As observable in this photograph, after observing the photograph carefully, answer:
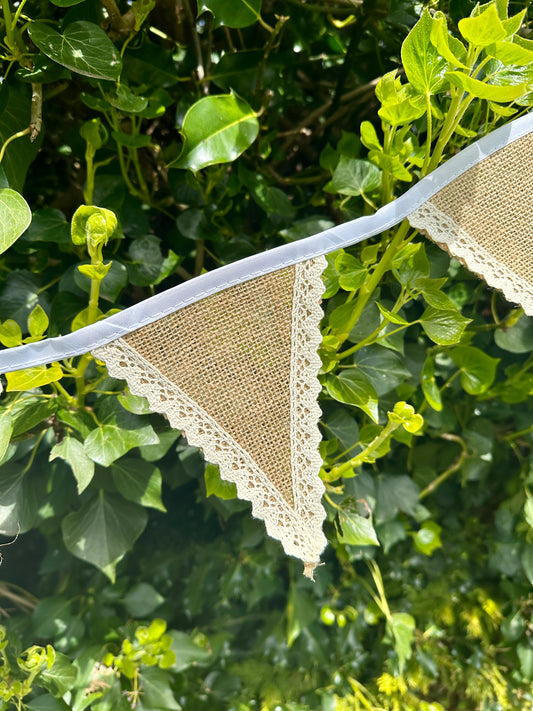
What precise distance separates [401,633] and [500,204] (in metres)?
0.67

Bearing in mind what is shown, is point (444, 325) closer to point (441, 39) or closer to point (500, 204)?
point (500, 204)

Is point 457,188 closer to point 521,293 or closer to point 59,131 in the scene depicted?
point 521,293

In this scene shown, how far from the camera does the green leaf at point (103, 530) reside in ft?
1.94

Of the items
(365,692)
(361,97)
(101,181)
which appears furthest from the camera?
(365,692)

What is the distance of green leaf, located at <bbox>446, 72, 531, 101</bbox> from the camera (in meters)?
0.35

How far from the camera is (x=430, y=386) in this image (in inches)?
24.1

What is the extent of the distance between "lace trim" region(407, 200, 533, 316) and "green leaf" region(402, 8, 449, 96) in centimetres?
9

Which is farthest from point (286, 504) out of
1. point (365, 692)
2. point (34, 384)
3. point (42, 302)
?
point (365, 692)

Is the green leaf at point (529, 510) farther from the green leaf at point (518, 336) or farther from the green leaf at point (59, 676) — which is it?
the green leaf at point (59, 676)

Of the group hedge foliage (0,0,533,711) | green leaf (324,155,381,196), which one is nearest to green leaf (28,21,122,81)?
hedge foliage (0,0,533,711)

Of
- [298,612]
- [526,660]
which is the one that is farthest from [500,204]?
[526,660]

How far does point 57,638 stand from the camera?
0.69 meters

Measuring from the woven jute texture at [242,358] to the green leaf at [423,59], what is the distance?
0.17m

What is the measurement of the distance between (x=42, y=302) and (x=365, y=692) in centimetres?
80
